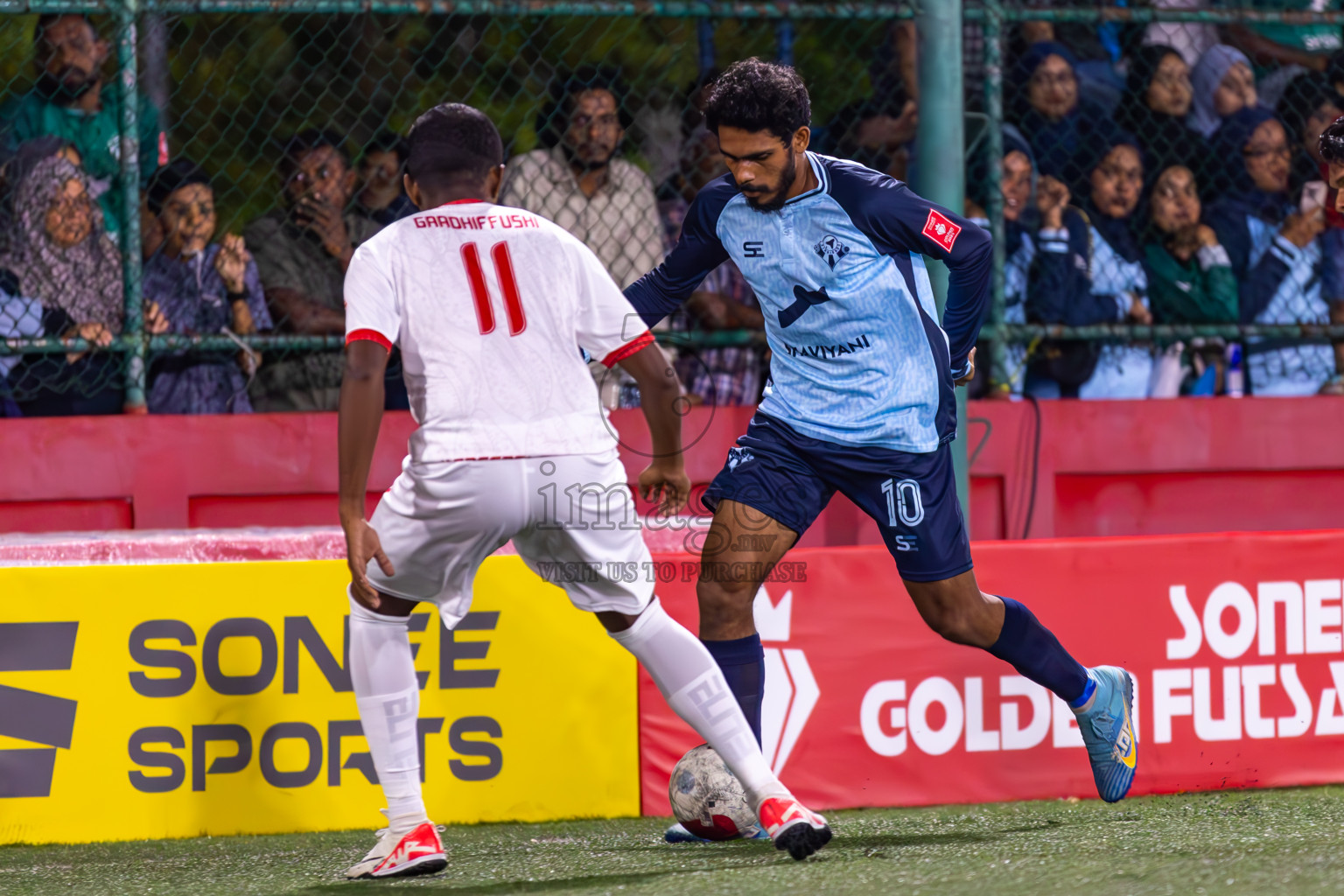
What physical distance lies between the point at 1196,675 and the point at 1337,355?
2.44 metres

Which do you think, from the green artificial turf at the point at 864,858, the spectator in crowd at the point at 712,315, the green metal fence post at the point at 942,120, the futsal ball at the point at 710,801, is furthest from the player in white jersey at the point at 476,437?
the spectator in crowd at the point at 712,315

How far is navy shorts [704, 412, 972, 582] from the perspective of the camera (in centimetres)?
362

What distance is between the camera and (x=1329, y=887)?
262cm

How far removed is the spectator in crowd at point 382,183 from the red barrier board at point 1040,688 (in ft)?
6.46

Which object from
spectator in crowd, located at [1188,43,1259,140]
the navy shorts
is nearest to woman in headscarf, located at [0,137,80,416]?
the navy shorts

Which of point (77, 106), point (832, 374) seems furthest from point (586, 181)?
point (832, 374)

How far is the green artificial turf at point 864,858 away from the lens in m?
2.84

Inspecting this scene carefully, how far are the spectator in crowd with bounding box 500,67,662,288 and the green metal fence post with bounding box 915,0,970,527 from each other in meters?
1.29

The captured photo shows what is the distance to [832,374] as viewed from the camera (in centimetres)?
366

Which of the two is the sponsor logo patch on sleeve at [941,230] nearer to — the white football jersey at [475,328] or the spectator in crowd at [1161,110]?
the white football jersey at [475,328]

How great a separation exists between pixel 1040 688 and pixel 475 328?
84.3 inches

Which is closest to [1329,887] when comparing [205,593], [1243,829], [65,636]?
[1243,829]

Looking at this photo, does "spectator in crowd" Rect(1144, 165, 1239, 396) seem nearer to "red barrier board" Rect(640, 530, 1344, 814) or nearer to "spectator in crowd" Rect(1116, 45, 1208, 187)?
"spectator in crowd" Rect(1116, 45, 1208, 187)

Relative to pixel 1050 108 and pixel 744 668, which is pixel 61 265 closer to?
pixel 744 668
